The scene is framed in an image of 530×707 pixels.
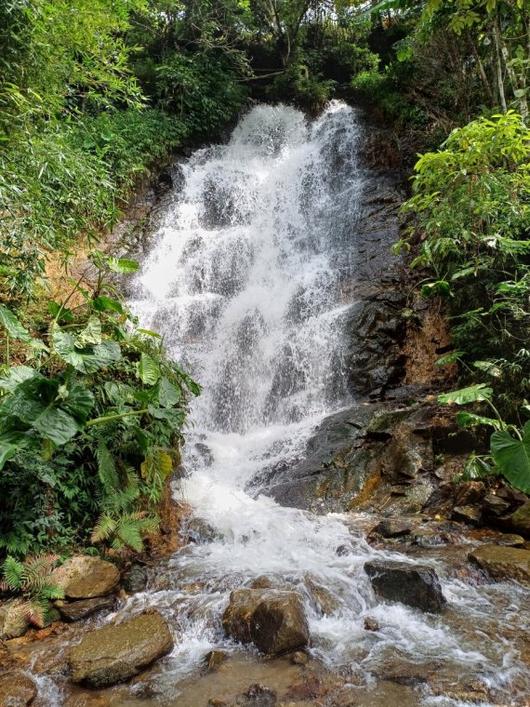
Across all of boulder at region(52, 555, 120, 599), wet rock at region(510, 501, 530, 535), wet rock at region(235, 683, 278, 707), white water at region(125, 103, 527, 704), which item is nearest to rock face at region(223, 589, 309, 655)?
white water at region(125, 103, 527, 704)

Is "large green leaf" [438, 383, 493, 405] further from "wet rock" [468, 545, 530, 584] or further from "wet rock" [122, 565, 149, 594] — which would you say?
"wet rock" [122, 565, 149, 594]

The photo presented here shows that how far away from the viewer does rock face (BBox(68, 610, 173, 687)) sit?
2846mm

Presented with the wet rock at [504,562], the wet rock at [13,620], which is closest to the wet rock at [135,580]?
the wet rock at [13,620]

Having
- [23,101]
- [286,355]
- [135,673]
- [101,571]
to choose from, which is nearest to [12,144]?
[23,101]

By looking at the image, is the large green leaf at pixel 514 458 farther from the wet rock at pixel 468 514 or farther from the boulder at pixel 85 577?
the boulder at pixel 85 577

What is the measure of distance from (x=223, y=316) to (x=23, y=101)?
19.6ft

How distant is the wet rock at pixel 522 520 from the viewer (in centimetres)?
436

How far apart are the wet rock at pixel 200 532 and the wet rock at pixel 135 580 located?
2.88 ft

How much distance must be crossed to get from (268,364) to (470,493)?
4573mm

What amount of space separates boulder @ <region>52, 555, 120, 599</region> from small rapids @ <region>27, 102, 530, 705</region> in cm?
25

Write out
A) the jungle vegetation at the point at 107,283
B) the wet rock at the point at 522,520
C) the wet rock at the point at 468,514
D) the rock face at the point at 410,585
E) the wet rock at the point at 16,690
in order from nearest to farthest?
the wet rock at the point at 16,690 < the rock face at the point at 410,585 < the jungle vegetation at the point at 107,283 < the wet rock at the point at 522,520 < the wet rock at the point at 468,514

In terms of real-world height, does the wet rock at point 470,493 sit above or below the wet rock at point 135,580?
above

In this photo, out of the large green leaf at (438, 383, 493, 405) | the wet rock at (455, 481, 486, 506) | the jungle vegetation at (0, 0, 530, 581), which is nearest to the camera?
the jungle vegetation at (0, 0, 530, 581)

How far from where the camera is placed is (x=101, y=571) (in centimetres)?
389
